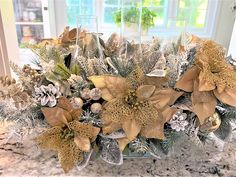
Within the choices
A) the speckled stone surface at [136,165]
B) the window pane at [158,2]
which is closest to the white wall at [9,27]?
the speckled stone surface at [136,165]

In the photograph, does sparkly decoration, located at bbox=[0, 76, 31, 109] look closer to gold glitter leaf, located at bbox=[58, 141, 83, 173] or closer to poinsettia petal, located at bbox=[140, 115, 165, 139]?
gold glitter leaf, located at bbox=[58, 141, 83, 173]

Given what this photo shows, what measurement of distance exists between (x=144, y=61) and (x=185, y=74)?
0.27 ft

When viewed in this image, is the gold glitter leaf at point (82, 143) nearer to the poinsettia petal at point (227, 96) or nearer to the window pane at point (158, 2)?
the poinsettia petal at point (227, 96)

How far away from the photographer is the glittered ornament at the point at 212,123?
45 cm

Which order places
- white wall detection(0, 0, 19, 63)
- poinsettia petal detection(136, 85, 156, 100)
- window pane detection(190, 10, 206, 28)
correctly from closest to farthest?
poinsettia petal detection(136, 85, 156, 100)
white wall detection(0, 0, 19, 63)
window pane detection(190, 10, 206, 28)

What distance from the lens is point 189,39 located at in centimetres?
52

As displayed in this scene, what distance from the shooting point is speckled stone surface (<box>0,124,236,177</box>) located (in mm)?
477

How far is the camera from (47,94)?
422mm

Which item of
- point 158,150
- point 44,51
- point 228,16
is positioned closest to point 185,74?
point 158,150

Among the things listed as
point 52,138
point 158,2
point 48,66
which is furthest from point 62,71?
point 158,2

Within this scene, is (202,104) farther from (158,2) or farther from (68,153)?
(158,2)

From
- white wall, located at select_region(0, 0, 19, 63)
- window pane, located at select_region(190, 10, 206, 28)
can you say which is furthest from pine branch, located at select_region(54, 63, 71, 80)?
window pane, located at select_region(190, 10, 206, 28)

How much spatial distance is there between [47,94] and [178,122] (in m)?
0.25

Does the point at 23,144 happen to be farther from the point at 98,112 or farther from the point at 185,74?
the point at 185,74
